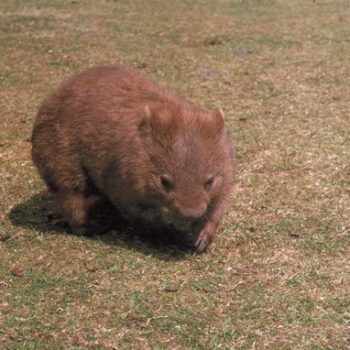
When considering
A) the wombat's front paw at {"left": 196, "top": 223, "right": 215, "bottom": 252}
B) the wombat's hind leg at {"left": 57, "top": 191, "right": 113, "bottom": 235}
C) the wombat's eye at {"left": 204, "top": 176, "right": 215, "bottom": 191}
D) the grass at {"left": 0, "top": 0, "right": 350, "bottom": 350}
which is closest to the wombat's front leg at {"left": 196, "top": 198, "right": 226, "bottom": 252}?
the wombat's front paw at {"left": 196, "top": 223, "right": 215, "bottom": 252}

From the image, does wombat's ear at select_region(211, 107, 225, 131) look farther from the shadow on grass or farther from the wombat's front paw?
the shadow on grass

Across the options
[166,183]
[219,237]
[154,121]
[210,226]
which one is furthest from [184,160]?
[219,237]

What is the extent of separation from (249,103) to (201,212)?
4484 mm

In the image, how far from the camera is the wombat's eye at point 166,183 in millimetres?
4754

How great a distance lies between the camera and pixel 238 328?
4336mm

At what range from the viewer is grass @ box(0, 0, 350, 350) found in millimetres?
4316

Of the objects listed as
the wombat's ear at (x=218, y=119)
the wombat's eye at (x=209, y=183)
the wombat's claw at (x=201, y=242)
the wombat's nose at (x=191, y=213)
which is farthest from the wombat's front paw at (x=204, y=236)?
the wombat's ear at (x=218, y=119)

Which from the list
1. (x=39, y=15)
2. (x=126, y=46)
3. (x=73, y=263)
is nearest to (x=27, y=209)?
(x=73, y=263)

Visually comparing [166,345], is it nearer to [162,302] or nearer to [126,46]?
[162,302]

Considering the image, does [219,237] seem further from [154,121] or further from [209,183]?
[154,121]

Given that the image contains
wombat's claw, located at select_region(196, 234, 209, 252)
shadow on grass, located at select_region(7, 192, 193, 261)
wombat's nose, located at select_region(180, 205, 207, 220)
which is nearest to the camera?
wombat's nose, located at select_region(180, 205, 207, 220)

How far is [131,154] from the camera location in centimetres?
501

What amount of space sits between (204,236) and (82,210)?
101 cm

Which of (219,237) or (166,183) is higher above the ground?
(166,183)
